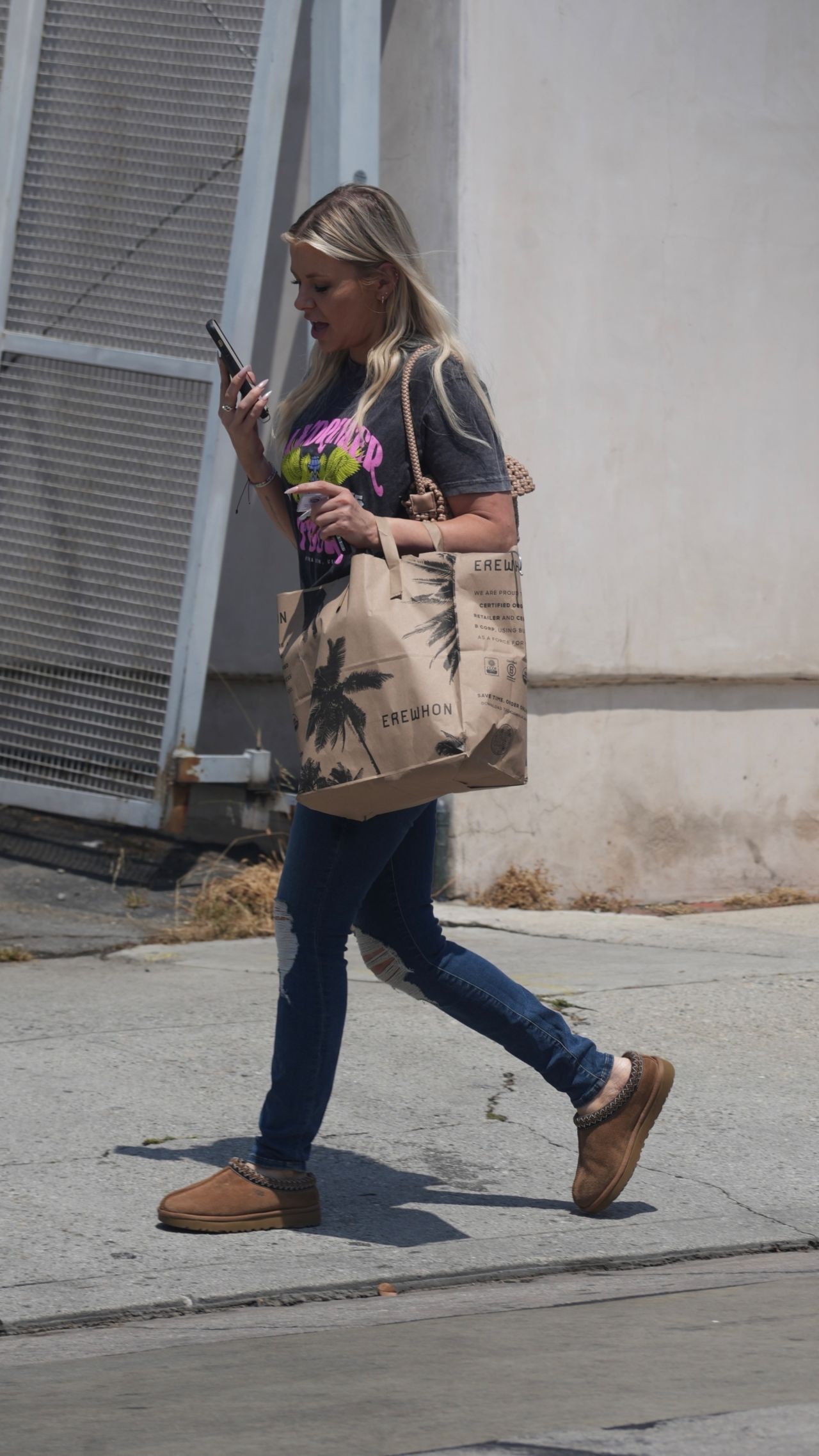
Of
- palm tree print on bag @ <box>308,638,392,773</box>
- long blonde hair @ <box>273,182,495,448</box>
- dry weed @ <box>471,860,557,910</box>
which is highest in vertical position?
long blonde hair @ <box>273,182,495,448</box>

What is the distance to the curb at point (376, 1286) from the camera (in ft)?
9.37

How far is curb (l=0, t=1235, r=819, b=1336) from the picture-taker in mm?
2855

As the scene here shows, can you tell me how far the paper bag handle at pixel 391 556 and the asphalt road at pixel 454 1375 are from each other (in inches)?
47.8

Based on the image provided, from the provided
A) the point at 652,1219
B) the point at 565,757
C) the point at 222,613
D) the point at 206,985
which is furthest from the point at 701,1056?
the point at 222,613

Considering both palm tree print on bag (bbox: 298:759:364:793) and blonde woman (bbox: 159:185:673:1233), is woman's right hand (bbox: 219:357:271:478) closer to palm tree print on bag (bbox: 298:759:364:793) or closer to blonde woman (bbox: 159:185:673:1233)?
blonde woman (bbox: 159:185:673:1233)

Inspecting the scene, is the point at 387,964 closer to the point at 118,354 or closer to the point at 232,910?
the point at 232,910

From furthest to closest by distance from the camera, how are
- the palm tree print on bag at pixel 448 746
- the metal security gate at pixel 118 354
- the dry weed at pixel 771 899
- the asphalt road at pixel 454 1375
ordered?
the dry weed at pixel 771 899, the metal security gate at pixel 118 354, the palm tree print on bag at pixel 448 746, the asphalt road at pixel 454 1375

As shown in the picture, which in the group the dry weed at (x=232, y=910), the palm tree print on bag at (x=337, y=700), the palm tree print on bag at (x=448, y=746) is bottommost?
the dry weed at (x=232, y=910)

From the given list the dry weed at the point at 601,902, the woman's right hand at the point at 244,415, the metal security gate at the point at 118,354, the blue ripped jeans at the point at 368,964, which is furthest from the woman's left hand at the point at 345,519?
the dry weed at the point at 601,902

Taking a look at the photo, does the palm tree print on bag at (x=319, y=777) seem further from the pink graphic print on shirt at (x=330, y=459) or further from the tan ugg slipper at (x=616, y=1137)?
the tan ugg slipper at (x=616, y=1137)

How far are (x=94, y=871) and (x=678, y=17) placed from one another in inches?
166

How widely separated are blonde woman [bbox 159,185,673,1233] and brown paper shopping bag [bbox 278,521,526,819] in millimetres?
78

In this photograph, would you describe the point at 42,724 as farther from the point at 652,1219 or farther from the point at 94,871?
the point at 652,1219

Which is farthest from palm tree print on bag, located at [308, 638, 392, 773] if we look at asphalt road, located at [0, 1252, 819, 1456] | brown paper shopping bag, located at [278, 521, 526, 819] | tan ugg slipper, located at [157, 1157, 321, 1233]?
asphalt road, located at [0, 1252, 819, 1456]
